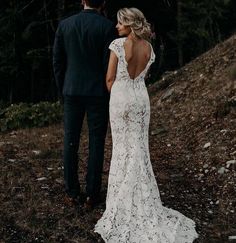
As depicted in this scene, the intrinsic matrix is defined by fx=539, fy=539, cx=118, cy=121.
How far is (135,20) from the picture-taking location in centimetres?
588

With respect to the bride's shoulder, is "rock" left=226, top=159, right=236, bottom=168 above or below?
below

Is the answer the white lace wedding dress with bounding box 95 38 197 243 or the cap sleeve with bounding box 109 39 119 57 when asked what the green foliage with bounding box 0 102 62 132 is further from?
the cap sleeve with bounding box 109 39 119 57

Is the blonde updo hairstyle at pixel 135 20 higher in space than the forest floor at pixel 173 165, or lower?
higher

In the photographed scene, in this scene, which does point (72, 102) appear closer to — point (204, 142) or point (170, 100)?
point (204, 142)

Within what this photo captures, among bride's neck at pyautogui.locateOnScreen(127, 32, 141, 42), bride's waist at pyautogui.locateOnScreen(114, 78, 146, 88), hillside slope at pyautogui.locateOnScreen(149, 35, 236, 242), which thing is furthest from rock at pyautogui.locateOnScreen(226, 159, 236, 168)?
bride's neck at pyautogui.locateOnScreen(127, 32, 141, 42)

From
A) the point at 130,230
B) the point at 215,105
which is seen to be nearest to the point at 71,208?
the point at 130,230

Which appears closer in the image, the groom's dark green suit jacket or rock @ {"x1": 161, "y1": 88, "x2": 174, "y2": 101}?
the groom's dark green suit jacket

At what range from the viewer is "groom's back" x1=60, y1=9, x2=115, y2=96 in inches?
244

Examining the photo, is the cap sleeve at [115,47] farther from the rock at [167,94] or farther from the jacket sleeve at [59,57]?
the rock at [167,94]

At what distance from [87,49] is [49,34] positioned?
15.5 meters

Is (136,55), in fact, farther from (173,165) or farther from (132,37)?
(173,165)

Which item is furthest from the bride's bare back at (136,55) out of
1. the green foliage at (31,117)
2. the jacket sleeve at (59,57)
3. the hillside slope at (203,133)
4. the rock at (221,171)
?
the green foliage at (31,117)

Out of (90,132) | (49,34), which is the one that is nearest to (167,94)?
(90,132)

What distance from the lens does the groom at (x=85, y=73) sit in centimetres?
622
